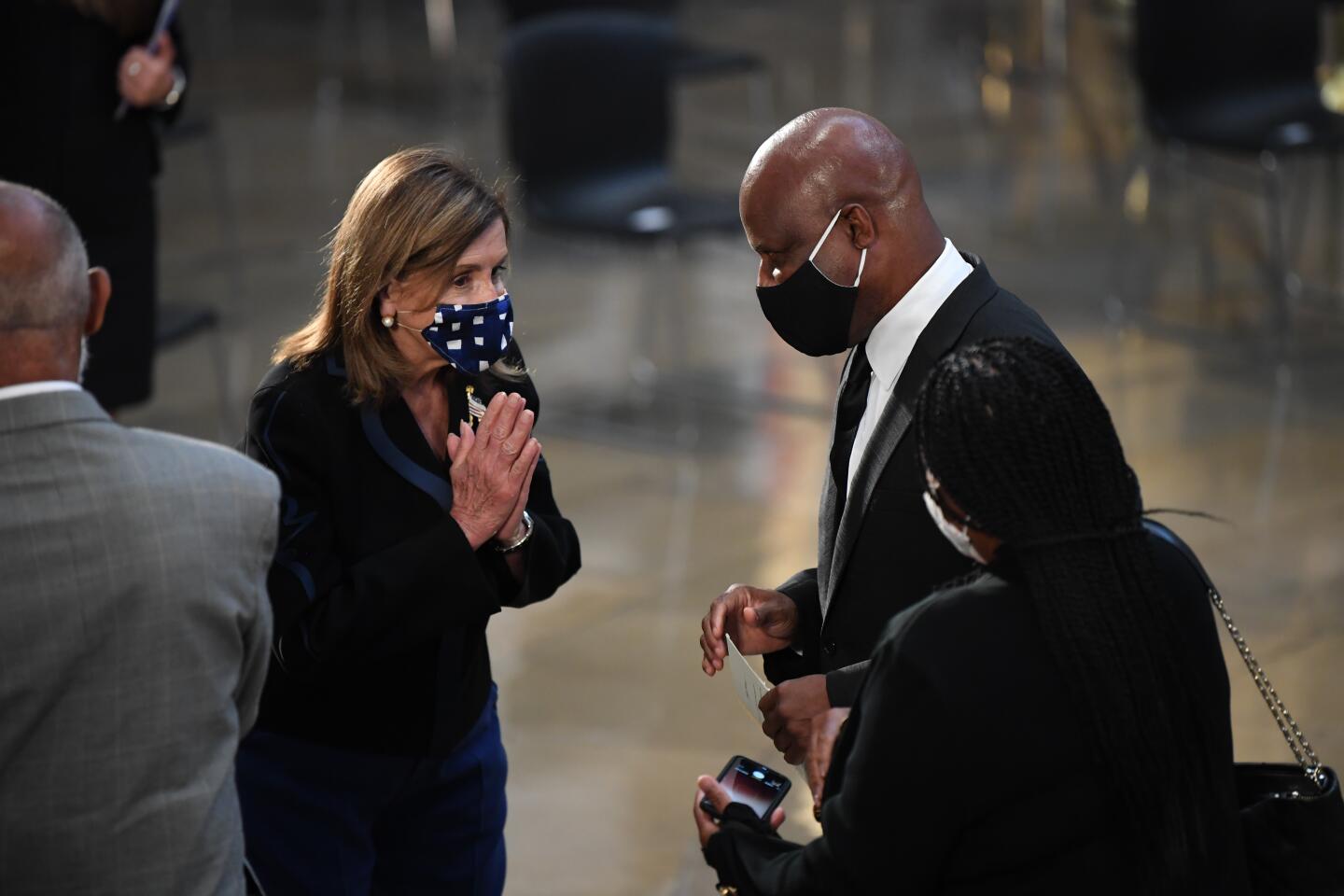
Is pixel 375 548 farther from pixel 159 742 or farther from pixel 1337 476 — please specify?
pixel 1337 476

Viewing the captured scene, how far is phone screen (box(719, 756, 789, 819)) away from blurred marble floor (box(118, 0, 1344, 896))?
42 centimetres

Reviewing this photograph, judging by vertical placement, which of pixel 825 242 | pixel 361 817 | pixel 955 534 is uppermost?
pixel 825 242

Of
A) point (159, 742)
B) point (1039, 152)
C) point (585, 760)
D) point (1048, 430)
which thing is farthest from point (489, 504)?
point (1039, 152)

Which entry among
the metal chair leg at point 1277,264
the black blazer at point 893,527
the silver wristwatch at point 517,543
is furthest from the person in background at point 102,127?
the metal chair leg at point 1277,264

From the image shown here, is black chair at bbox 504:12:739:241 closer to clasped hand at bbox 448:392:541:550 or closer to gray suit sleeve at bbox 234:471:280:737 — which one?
clasped hand at bbox 448:392:541:550

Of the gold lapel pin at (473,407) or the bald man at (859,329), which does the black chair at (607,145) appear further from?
the bald man at (859,329)

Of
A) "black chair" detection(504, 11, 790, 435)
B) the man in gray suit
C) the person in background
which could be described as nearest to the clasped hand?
the man in gray suit

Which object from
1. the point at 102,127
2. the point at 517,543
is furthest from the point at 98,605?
the point at 102,127

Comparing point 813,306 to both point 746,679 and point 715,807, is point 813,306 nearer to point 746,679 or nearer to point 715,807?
point 746,679

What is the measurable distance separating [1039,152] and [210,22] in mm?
5727

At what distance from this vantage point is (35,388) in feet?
5.71

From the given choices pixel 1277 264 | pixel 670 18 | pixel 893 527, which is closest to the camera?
pixel 893 527

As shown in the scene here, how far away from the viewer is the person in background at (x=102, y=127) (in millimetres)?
4418

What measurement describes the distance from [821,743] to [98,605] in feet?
2.84
